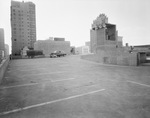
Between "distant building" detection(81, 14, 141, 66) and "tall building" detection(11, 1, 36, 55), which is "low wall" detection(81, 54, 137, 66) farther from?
"tall building" detection(11, 1, 36, 55)

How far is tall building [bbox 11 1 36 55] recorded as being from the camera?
88575 millimetres

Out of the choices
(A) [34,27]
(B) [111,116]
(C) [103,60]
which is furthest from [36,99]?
(A) [34,27]

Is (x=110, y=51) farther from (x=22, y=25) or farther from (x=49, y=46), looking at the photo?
(x=22, y=25)

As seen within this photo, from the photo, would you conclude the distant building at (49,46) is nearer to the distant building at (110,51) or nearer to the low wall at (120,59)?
the distant building at (110,51)

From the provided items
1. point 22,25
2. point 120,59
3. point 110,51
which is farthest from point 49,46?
point 120,59

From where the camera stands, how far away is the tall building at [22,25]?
88575 millimetres

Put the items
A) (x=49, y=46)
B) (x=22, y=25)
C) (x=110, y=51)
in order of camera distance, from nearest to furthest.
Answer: (x=110, y=51) < (x=49, y=46) < (x=22, y=25)

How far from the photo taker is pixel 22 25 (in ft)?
307

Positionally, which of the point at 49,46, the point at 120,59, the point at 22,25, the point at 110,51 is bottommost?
the point at 120,59

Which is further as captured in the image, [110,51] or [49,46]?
[49,46]

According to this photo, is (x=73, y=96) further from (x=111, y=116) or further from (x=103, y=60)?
(x=103, y=60)

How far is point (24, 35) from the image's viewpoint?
9306cm

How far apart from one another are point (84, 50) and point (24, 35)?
69928 mm

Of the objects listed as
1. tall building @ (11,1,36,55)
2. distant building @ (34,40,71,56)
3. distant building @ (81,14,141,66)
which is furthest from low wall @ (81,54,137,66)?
tall building @ (11,1,36,55)
